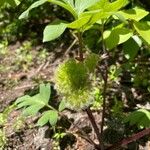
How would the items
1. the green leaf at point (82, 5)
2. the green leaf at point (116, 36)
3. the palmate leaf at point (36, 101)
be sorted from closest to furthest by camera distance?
the green leaf at point (82, 5)
the green leaf at point (116, 36)
the palmate leaf at point (36, 101)

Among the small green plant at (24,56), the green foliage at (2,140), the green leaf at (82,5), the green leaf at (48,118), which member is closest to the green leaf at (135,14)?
the green leaf at (82,5)

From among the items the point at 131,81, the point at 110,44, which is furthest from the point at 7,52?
the point at 110,44

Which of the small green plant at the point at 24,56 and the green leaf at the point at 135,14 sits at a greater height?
the green leaf at the point at 135,14

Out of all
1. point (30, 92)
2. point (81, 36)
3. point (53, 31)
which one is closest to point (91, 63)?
point (81, 36)

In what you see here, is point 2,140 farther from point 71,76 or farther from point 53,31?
point 53,31

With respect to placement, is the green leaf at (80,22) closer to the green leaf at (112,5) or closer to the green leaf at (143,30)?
the green leaf at (112,5)

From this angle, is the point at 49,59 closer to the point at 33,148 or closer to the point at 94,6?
the point at 33,148

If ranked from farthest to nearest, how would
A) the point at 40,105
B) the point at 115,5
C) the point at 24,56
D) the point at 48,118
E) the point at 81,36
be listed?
1. the point at 24,56
2. the point at 40,105
3. the point at 48,118
4. the point at 81,36
5. the point at 115,5

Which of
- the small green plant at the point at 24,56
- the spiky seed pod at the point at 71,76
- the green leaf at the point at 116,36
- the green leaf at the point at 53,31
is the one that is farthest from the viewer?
the small green plant at the point at 24,56
